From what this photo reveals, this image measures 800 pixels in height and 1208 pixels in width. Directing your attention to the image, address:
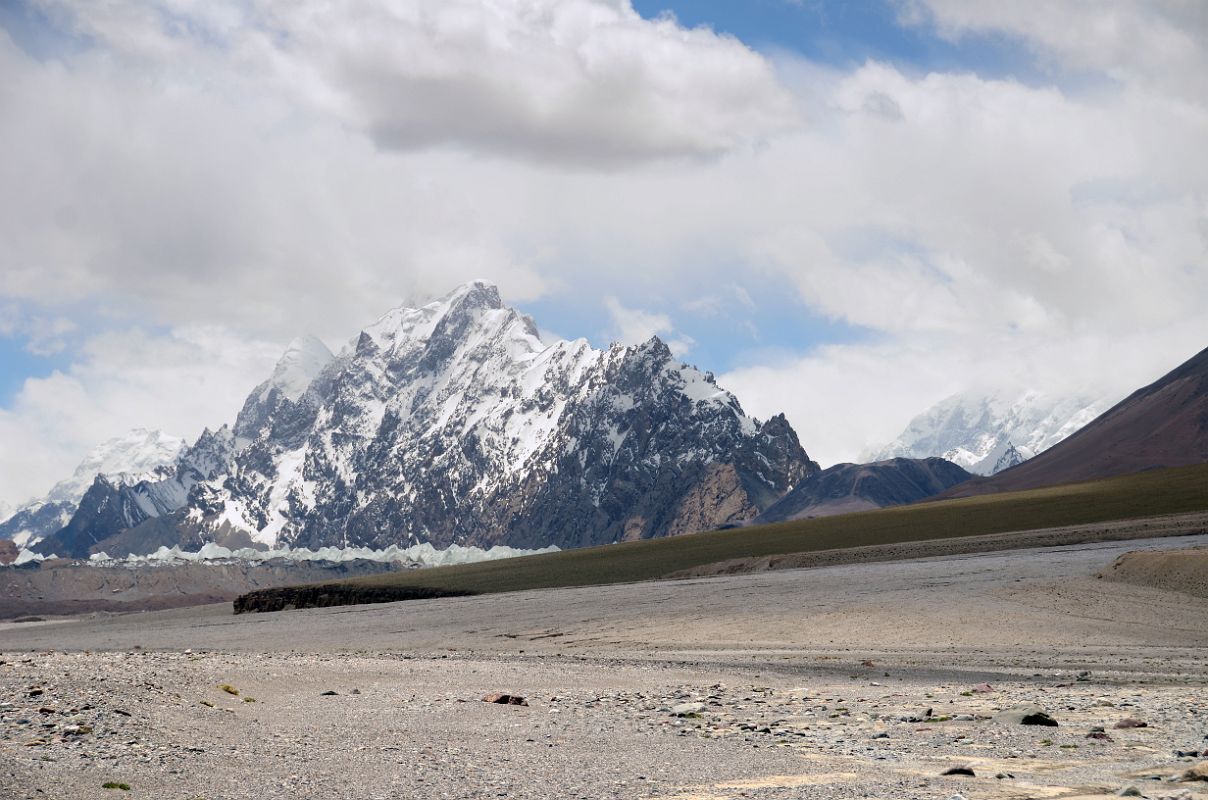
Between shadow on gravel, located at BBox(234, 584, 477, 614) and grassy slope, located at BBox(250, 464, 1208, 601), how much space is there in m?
3.30

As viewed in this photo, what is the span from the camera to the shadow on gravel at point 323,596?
116 metres

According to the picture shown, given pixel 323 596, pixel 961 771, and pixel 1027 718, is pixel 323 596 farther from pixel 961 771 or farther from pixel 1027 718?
pixel 961 771

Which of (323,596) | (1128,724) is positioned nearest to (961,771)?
(1128,724)

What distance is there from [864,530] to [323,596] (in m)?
55.5

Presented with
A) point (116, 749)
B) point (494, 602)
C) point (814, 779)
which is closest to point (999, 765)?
point (814, 779)

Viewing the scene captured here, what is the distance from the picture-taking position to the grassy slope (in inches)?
4469

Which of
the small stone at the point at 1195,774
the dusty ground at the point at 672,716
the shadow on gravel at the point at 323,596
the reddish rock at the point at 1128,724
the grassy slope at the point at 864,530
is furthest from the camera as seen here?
the shadow on gravel at the point at 323,596

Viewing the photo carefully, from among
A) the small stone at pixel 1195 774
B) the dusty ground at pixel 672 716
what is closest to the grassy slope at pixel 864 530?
the dusty ground at pixel 672 716

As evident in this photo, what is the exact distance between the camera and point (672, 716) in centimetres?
2406

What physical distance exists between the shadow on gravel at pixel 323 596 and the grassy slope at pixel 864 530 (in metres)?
3.30

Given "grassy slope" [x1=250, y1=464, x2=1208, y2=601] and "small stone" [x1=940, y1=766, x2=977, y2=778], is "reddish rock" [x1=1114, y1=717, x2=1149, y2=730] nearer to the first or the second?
"small stone" [x1=940, y1=766, x2=977, y2=778]

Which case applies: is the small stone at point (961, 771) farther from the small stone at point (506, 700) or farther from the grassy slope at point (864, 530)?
the grassy slope at point (864, 530)

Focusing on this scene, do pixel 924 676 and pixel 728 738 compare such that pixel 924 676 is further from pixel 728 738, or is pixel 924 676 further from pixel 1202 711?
pixel 728 738

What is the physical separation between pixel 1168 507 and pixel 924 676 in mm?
88619
